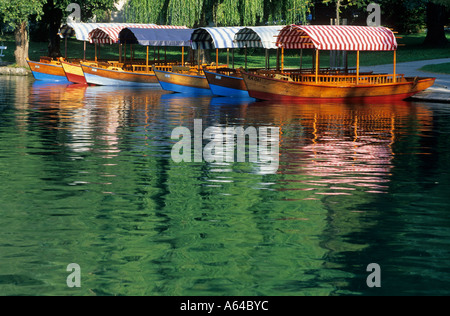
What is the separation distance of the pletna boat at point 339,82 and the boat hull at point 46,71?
66.1ft

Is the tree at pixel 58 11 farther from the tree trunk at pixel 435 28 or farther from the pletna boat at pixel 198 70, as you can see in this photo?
the tree trunk at pixel 435 28

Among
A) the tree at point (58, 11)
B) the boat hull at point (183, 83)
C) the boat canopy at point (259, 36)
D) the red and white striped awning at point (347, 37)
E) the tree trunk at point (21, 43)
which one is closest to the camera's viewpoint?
the red and white striped awning at point (347, 37)

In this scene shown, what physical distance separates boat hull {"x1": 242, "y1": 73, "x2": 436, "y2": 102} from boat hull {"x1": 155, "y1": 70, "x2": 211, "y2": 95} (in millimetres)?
7023

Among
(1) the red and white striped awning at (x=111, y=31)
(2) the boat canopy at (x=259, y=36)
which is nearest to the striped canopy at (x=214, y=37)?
(2) the boat canopy at (x=259, y=36)

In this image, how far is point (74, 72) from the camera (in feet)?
179

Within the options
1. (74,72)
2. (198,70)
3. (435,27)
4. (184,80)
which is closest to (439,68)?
(198,70)

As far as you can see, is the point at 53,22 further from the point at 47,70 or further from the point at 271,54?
the point at 271,54

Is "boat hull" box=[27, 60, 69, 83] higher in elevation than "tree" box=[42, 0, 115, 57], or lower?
lower

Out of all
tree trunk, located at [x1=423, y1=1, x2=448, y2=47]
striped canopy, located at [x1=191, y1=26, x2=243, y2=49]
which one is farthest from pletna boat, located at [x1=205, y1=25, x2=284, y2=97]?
tree trunk, located at [x1=423, y1=1, x2=448, y2=47]

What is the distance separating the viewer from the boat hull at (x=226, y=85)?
1710 inches

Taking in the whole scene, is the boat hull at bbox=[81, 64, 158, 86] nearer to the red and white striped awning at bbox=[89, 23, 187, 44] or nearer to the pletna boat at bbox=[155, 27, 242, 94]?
the red and white striped awning at bbox=[89, 23, 187, 44]

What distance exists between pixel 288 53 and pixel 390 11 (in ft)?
41.8

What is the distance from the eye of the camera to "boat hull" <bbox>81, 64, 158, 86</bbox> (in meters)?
52.4
